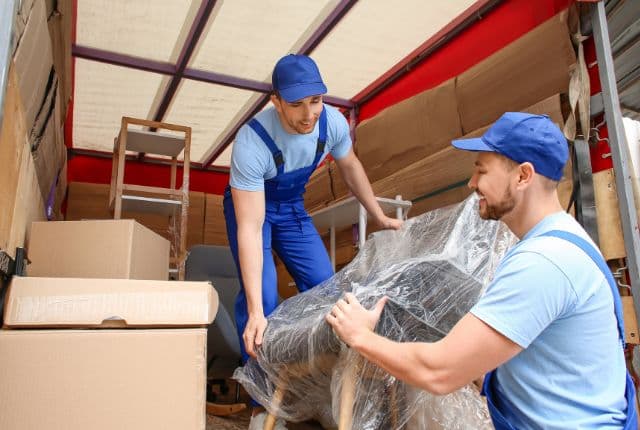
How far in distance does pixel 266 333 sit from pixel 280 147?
616mm

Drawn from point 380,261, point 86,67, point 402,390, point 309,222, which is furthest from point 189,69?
point 402,390

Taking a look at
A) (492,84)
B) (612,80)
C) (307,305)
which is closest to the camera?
(307,305)

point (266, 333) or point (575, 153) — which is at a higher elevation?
point (575, 153)

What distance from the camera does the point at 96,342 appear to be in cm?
104

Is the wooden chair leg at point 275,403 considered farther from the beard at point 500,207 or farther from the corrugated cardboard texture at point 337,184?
the corrugated cardboard texture at point 337,184

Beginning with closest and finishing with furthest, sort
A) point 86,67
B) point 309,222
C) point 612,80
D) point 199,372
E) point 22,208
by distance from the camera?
point 199,372 < point 22,208 < point 612,80 < point 309,222 < point 86,67

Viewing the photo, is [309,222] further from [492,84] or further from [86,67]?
[86,67]

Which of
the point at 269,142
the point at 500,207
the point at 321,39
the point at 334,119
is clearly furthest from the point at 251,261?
the point at 321,39

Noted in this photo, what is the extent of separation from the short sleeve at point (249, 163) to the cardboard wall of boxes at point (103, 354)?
461 millimetres

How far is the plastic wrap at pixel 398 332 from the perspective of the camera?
0.95m

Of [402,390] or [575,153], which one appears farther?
[575,153]

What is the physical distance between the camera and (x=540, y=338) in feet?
2.60

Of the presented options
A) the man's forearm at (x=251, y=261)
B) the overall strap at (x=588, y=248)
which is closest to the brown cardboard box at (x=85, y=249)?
the man's forearm at (x=251, y=261)

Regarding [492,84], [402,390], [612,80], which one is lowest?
[402,390]
